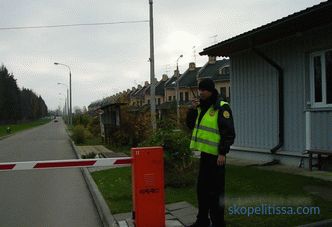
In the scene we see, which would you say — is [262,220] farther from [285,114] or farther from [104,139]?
[104,139]

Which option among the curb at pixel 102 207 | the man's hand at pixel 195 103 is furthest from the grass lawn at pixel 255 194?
the man's hand at pixel 195 103

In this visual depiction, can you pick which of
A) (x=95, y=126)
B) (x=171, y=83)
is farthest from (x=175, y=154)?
(x=171, y=83)

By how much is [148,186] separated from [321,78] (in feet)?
20.2

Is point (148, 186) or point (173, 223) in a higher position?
point (148, 186)

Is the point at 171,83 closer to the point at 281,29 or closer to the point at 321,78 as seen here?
the point at 281,29

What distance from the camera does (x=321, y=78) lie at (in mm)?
10141

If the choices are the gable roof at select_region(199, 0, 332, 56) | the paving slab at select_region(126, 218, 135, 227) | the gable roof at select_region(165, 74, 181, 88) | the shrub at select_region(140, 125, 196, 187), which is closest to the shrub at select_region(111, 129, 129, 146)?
the gable roof at select_region(199, 0, 332, 56)

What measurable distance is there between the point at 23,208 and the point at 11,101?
93.4m

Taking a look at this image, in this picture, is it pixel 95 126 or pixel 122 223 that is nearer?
pixel 122 223

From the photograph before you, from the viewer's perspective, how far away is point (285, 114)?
1126cm

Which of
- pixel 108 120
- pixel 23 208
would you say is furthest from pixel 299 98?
pixel 108 120

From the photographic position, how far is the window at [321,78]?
9.90 metres

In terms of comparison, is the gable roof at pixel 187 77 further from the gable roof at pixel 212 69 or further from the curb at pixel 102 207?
the curb at pixel 102 207

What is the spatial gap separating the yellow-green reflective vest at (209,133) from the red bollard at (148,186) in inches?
23.2
